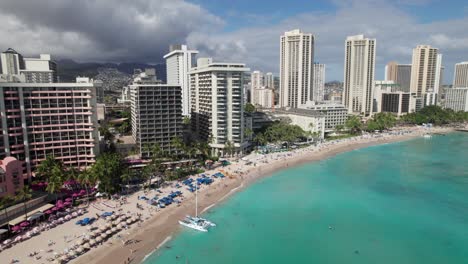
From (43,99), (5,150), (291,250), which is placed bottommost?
(291,250)

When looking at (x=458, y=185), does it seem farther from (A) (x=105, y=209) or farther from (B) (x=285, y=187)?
(A) (x=105, y=209)

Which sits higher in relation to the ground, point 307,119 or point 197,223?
point 307,119

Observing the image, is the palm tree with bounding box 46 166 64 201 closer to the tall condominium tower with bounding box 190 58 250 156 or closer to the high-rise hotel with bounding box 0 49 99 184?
the high-rise hotel with bounding box 0 49 99 184

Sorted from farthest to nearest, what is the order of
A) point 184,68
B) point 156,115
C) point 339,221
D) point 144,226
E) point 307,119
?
1. point 184,68
2. point 307,119
3. point 156,115
4. point 339,221
5. point 144,226

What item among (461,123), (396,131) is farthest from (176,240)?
(461,123)

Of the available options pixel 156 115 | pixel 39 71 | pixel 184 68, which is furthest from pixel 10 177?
pixel 39 71

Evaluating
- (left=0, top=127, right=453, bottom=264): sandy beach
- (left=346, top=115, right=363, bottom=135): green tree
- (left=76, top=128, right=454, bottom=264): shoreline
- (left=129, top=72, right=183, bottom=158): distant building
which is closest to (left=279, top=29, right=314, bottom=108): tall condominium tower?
(left=346, top=115, right=363, bottom=135): green tree

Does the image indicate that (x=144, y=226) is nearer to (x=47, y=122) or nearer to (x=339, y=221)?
(x=47, y=122)

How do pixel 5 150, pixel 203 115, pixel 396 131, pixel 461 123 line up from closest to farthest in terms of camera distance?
pixel 5 150 < pixel 203 115 < pixel 396 131 < pixel 461 123
